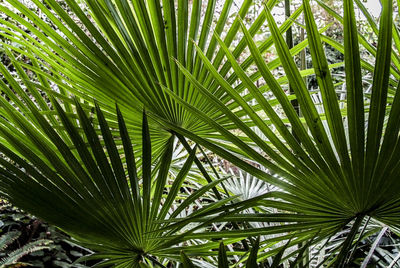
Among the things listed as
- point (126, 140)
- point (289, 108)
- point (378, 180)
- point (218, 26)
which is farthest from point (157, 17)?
point (378, 180)

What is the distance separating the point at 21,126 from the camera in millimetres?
704

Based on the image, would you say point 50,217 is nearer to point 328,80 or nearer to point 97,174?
point 97,174

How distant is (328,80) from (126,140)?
0.37 m

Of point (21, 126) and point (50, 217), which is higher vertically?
point (21, 126)

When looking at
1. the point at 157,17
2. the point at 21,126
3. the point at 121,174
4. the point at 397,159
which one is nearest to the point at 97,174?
the point at 121,174

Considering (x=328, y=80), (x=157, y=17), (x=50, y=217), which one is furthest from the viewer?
(x=157, y=17)

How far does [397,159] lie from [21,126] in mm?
639

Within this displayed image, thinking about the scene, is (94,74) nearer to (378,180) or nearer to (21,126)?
(21,126)

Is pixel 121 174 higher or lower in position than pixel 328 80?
lower

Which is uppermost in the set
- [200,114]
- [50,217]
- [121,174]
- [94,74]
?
[94,74]

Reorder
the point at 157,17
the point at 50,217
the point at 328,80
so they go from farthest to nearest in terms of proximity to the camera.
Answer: the point at 157,17, the point at 50,217, the point at 328,80

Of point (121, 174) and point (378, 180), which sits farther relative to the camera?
point (121, 174)

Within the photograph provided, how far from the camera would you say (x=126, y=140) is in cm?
71

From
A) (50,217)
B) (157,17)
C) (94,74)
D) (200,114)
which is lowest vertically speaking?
(50,217)
